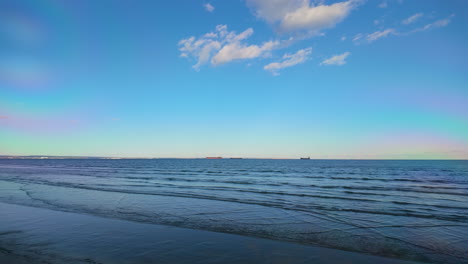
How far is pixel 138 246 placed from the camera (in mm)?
7289

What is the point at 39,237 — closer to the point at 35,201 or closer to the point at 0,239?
the point at 0,239

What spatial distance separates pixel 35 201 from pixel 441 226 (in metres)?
22.4

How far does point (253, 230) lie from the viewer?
9492 millimetres

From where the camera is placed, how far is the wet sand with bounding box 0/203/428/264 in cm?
636

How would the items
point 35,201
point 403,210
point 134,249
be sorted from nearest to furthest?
1. point 134,249
2. point 403,210
3. point 35,201

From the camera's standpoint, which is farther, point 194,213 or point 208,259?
point 194,213

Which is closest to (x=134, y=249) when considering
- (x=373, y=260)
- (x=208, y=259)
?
(x=208, y=259)

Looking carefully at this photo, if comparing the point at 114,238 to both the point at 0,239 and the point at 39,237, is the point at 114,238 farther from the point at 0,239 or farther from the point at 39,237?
the point at 0,239

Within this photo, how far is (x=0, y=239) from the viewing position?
25.2ft

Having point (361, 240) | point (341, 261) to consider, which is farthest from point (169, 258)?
point (361, 240)

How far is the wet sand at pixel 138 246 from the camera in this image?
6.36 metres

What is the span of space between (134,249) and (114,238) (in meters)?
1.49

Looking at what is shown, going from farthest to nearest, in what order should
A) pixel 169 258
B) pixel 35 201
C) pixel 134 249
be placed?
pixel 35 201
pixel 134 249
pixel 169 258

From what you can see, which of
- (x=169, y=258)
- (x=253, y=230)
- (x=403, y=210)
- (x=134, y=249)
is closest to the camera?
(x=169, y=258)
